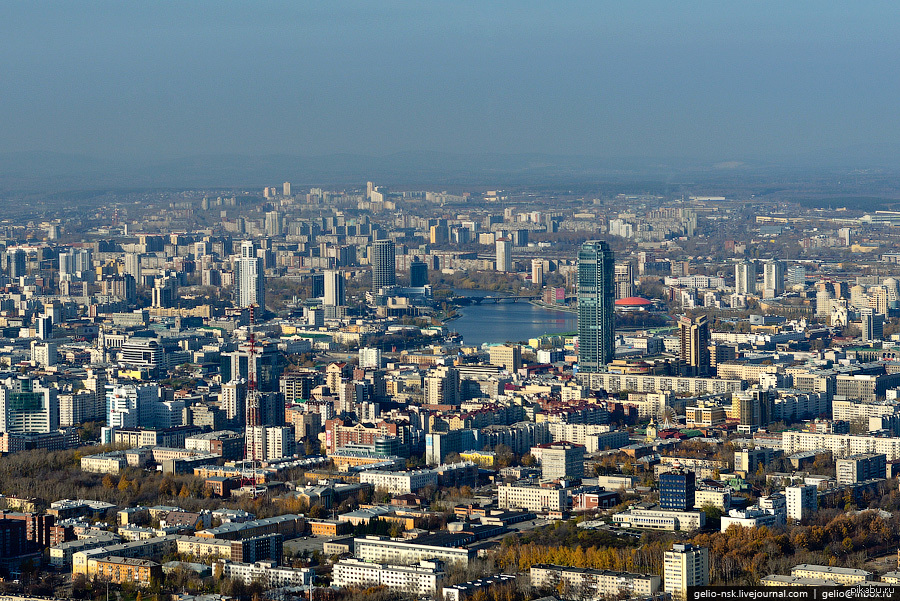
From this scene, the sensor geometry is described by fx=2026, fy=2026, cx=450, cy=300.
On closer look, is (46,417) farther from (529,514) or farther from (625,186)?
(625,186)

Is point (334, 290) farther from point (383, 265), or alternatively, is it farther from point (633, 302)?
point (633, 302)

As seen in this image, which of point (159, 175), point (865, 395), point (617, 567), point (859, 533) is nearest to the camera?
point (617, 567)

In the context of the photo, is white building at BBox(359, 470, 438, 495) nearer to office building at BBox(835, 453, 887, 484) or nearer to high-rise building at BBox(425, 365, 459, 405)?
office building at BBox(835, 453, 887, 484)

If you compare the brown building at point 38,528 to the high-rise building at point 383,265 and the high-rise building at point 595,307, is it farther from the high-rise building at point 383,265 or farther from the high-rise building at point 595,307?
the high-rise building at point 383,265

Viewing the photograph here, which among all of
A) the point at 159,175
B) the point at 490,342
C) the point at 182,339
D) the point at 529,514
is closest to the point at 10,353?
the point at 182,339

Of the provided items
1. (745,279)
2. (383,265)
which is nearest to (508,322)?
(383,265)
